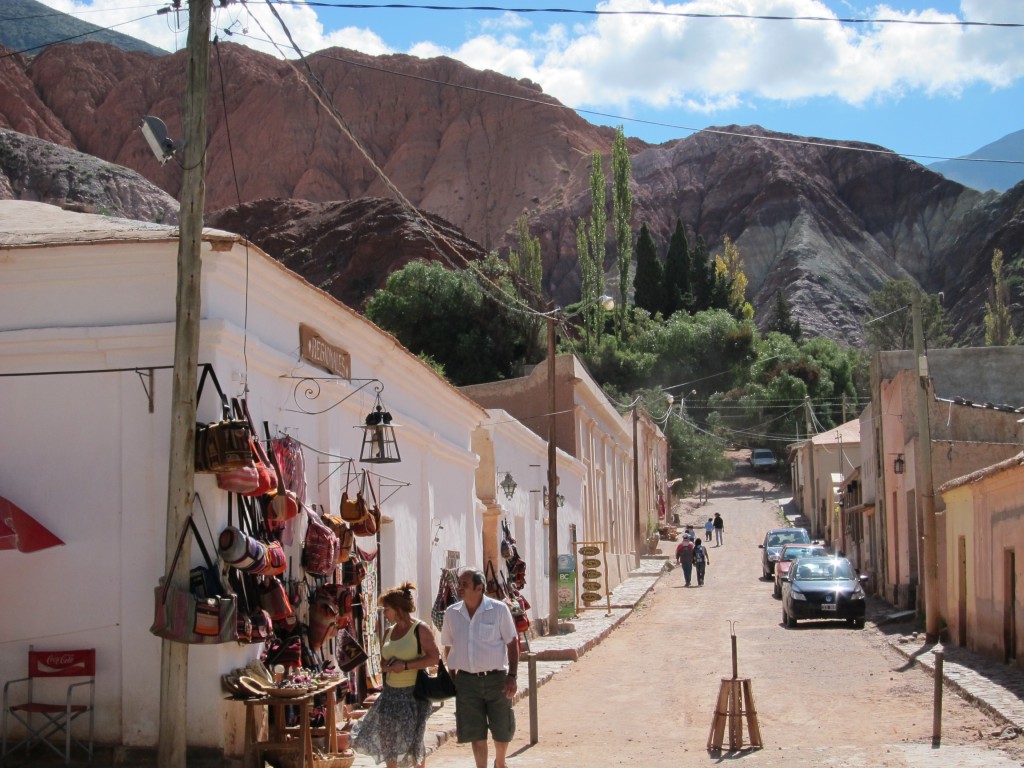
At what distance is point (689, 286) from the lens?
88938mm

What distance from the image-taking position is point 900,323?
83.8 meters

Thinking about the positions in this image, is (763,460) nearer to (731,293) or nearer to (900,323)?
(900,323)

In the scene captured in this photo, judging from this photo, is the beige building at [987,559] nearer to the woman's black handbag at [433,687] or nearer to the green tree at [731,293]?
the woman's black handbag at [433,687]

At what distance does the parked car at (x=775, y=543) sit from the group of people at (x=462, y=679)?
28.4 metres

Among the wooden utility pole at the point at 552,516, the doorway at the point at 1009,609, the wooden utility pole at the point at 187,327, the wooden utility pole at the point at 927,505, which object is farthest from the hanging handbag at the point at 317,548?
the wooden utility pole at the point at 927,505

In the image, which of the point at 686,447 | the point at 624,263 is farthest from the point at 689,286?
the point at 686,447

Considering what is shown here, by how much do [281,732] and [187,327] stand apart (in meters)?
3.19

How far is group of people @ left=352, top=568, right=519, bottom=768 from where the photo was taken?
27.8 feet

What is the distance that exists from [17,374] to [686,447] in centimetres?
5475

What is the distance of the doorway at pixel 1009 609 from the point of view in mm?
16516

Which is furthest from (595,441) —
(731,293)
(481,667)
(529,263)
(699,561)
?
(731,293)

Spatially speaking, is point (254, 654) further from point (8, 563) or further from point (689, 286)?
point (689, 286)

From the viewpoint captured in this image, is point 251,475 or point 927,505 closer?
point 251,475

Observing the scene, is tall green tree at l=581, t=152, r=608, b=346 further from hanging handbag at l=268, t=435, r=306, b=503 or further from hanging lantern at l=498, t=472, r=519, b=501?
hanging handbag at l=268, t=435, r=306, b=503
